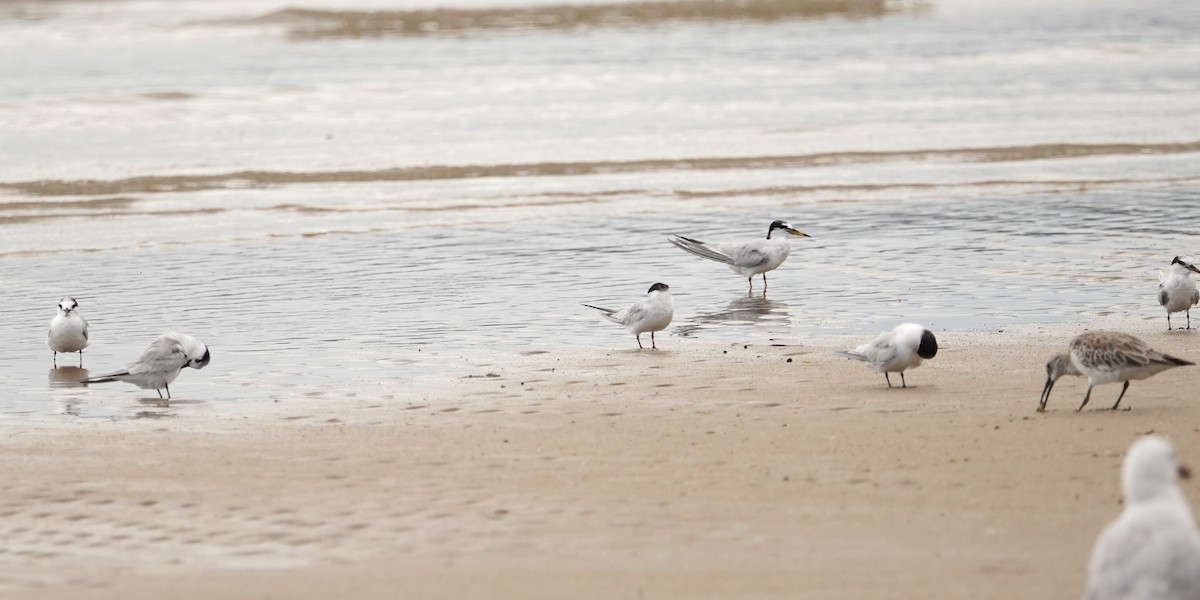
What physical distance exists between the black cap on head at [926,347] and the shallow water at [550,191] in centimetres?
242

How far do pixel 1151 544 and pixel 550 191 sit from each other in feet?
59.0

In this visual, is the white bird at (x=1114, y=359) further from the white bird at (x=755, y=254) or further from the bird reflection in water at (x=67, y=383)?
the bird reflection in water at (x=67, y=383)

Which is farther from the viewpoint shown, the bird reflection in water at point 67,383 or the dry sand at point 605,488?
the bird reflection in water at point 67,383

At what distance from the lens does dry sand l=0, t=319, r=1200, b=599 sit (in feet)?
21.8

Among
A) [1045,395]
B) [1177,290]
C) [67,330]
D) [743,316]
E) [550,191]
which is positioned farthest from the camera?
[550,191]

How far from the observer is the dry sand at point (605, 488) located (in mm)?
6652

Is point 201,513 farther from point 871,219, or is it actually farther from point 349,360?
point 871,219

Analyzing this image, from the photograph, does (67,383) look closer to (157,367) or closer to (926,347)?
(157,367)

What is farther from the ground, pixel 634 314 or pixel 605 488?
pixel 634 314

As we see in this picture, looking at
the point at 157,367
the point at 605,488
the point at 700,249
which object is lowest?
the point at 605,488

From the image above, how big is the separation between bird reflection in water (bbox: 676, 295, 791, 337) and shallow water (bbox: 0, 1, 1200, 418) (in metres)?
0.07

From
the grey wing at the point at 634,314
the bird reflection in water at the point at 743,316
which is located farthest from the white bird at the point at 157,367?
the bird reflection in water at the point at 743,316

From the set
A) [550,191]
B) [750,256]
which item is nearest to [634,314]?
[750,256]

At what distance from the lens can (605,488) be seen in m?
7.96
